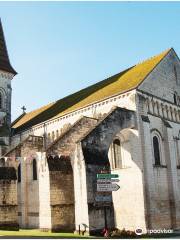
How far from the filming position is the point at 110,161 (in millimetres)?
24438

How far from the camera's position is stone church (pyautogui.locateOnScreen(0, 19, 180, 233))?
61.0 feet

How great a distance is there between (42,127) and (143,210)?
13133 mm

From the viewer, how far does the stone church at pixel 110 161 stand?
1858 cm

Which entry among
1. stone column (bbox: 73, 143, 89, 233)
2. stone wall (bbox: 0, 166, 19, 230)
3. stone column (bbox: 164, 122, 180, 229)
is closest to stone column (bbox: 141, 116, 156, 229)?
stone column (bbox: 164, 122, 180, 229)

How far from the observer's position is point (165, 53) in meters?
27.2

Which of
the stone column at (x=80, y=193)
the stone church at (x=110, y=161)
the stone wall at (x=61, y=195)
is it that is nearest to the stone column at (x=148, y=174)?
the stone church at (x=110, y=161)

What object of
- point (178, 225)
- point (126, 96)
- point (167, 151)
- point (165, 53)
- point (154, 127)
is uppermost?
point (165, 53)

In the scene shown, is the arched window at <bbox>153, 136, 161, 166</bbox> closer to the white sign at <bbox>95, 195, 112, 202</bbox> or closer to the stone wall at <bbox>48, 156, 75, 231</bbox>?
the stone wall at <bbox>48, 156, 75, 231</bbox>

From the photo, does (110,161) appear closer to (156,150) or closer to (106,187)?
(156,150)

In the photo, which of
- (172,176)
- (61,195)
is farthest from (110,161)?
(61,195)

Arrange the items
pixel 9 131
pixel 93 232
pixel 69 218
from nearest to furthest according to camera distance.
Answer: pixel 93 232 → pixel 69 218 → pixel 9 131

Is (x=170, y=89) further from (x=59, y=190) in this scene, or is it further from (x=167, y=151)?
(x=59, y=190)

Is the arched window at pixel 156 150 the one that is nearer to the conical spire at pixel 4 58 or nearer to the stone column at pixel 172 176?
the stone column at pixel 172 176

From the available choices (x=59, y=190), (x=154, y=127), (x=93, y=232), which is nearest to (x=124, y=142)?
(x=154, y=127)
